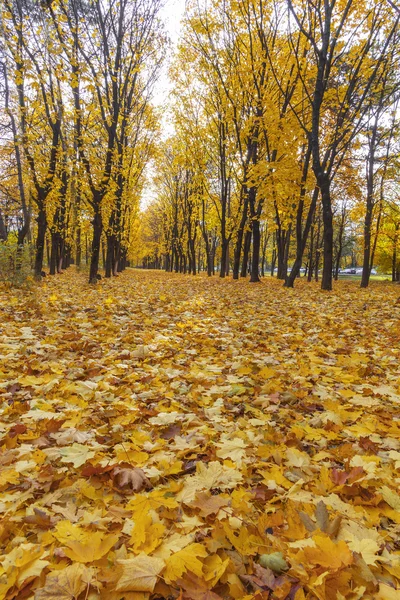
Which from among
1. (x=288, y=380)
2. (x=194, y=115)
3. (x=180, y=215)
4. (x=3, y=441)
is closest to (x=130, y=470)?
(x=3, y=441)

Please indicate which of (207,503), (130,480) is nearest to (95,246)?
(130,480)

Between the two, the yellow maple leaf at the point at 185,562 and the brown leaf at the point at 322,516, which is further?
the brown leaf at the point at 322,516

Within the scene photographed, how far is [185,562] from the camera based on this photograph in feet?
4.16

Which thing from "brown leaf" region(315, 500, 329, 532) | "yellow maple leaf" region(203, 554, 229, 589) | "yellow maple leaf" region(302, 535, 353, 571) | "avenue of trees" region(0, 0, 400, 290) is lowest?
"yellow maple leaf" region(203, 554, 229, 589)

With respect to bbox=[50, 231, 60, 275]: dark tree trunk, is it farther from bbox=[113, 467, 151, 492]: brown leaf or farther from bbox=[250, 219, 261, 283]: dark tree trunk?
bbox=[113, 467, 151, 492]: brown leaf

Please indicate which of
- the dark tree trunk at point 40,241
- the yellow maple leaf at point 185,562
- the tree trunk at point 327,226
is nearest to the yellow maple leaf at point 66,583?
the yellow maple leaf at point 185,562

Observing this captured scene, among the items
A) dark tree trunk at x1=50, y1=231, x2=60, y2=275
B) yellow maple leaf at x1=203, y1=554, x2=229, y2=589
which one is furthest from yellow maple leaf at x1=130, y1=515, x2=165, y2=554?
dark tree trunk at x1=50, y1=231, x2=60, y2=275

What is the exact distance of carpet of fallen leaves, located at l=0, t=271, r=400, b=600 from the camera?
1.23m

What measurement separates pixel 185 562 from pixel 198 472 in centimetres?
62

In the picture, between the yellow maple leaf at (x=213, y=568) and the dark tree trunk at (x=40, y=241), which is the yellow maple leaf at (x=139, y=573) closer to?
the yellow maple leaf at (x=213, y=568)

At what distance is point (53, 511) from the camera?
1591 millimetres

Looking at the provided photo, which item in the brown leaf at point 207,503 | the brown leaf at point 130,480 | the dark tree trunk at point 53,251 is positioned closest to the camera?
the brown leaf at point 207,503

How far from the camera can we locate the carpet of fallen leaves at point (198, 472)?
1229 mm

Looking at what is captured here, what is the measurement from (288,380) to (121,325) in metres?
3.11
